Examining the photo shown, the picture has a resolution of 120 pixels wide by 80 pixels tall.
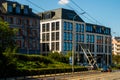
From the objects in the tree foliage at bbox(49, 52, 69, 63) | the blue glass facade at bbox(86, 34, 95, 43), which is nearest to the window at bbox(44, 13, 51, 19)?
the blue glass facade at bbox(86, 34, 95, 43)

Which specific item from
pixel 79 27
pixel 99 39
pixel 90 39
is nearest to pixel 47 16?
pixel 79 27

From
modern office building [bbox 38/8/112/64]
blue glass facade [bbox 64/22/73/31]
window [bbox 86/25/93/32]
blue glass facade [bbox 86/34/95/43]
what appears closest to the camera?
modern office building [bbox 38/8/112/64]

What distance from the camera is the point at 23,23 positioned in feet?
288

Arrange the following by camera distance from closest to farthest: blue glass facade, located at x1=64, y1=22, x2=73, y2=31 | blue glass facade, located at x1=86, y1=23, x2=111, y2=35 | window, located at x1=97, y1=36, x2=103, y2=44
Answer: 1. blue glass facade, located at x1=64, y1=22, x2=73, y2=31
2. blue glass facade, located at x1=86, y1=23, x2=111, y2=35
3. window, located at x1=97, y1=36, x2=103, y2=44

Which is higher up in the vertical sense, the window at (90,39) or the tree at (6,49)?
the window at (90,39)

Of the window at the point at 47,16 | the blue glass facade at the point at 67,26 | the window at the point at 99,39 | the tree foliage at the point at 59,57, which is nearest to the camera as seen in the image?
the tree foliage at the point at 59,57

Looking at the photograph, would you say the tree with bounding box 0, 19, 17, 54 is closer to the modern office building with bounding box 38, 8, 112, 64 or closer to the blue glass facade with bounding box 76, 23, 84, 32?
the modern office building with bounding box 38, 8, 112, 64

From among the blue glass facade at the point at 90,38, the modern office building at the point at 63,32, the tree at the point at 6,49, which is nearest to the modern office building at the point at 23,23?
the modern office building at the point at 63,32

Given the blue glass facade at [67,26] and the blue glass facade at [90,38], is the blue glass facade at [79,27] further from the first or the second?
the blue glass facade at [90,38]

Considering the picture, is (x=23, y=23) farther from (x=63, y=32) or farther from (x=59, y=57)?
(x=63, y=32)

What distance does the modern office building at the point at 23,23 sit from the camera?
84938 mm

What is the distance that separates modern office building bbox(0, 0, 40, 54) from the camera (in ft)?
279

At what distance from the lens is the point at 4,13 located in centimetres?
8338

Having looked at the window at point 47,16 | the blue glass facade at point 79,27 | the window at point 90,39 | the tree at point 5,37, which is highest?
the window at point 47,16
